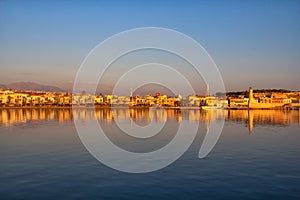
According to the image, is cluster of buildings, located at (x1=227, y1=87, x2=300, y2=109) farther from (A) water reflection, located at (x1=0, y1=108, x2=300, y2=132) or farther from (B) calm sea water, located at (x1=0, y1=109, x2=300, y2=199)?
(B) calm sea water, located at (x1=0, y1=109, x2=300, y2=199)

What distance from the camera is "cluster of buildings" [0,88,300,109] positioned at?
146 metres

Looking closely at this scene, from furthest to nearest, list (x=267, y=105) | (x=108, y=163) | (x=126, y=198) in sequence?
(x=267, y=105)
(x=108, y=163)
(x=126, y=198)

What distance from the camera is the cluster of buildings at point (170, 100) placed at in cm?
14552

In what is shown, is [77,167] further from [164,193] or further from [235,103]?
[235,103]

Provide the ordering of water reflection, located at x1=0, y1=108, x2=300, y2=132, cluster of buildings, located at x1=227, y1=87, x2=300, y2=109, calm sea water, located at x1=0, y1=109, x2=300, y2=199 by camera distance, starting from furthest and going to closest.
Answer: cluster of buildings, located at x1=227, y1=87, x2=300, y2=109 < water reflection, located at x1=0, y1=108, x2=300, y2=132 < calm sea water, located at x1=0, y1=109, x2=300, y2=199

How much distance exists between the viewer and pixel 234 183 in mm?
12625

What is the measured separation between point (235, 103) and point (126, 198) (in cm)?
15629

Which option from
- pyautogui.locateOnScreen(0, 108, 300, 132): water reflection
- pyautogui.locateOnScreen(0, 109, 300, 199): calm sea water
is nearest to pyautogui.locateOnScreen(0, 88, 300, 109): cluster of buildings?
pyautogui.locateOnScreen(0, 108, 300, 132): water reflection

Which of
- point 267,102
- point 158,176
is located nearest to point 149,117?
point 158,176

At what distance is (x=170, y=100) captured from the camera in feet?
608

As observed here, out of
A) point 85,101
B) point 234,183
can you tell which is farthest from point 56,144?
point 85,101

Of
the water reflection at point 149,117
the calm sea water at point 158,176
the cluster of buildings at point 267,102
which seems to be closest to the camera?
the calm sea water at point 158,176

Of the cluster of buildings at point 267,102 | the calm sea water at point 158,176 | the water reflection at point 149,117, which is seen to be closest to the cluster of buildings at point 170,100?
the cluster of buildings at point 267,102

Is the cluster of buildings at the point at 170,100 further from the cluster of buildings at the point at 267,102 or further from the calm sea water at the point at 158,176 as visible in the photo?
the calm sea water at the point at 158,176
